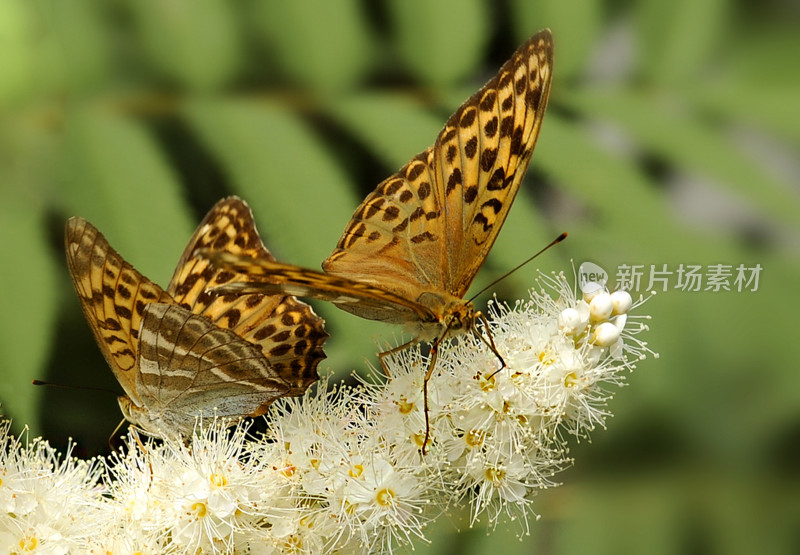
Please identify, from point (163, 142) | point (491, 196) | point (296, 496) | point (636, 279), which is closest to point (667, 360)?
point (636, 279)

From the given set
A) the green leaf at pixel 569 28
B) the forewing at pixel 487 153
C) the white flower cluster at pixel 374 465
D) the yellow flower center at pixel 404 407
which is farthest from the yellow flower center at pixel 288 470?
the green leaf at pixel 569 28

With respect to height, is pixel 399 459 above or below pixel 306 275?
below

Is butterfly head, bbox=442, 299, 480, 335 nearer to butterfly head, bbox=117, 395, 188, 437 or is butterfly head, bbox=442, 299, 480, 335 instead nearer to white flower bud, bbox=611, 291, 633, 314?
white flower bud, bbox=611, 291, 633, 314

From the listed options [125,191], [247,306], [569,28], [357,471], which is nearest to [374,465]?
[357,471]

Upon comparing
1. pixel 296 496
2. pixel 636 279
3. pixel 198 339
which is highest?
pixel 636 279

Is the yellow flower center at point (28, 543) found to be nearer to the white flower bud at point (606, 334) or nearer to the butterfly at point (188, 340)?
the butterfly at point (188, 340)

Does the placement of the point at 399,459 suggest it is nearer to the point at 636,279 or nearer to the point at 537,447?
the point at 537,447
